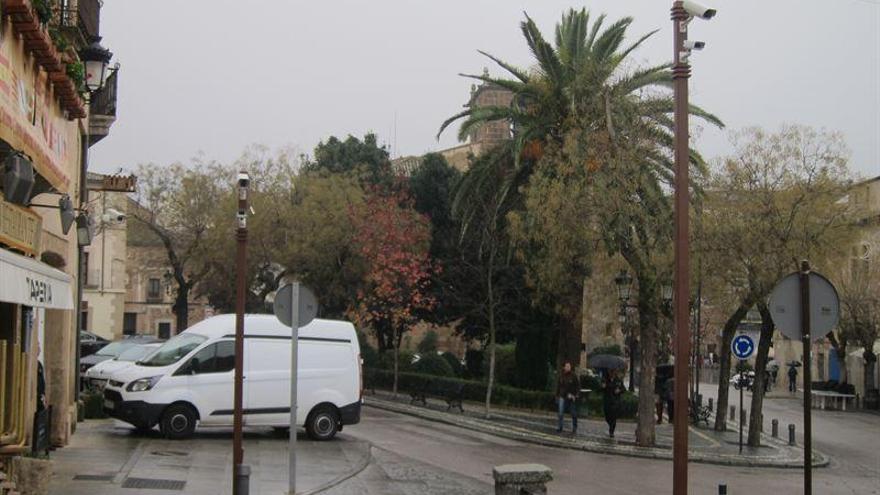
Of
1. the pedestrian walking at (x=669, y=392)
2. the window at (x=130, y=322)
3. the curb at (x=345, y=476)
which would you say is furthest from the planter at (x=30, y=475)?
the window at (x=130, y=322)

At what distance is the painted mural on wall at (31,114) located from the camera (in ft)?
35.6

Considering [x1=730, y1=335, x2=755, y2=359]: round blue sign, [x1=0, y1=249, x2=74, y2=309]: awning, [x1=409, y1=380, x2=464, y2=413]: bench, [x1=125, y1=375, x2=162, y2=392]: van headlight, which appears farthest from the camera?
[x1=409, y1=380, x2=464, y2=413]: bench

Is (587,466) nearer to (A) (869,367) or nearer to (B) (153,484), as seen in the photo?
(B) (153,484)

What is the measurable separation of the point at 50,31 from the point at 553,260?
50.1 feet

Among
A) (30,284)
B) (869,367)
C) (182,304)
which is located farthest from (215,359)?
(869,367)

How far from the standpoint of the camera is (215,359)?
2072 cm

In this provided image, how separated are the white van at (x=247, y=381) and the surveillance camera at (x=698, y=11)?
12.3m

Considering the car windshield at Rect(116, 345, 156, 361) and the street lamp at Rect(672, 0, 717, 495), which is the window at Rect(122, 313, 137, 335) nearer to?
the car windshield at Rect(116, 345, 156, 361)

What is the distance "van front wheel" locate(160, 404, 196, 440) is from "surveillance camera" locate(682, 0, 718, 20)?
44.2 ft

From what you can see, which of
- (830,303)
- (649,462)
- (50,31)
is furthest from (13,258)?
(649,462)

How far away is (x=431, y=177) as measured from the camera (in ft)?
148

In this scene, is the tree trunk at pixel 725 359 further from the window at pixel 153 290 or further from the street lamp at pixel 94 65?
the window at pixel 153 290

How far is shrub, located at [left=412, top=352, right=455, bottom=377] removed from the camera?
136ft

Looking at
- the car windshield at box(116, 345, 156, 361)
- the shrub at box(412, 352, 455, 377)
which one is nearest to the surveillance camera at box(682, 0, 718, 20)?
the car windshield at box(116, 345, 156, 361)
